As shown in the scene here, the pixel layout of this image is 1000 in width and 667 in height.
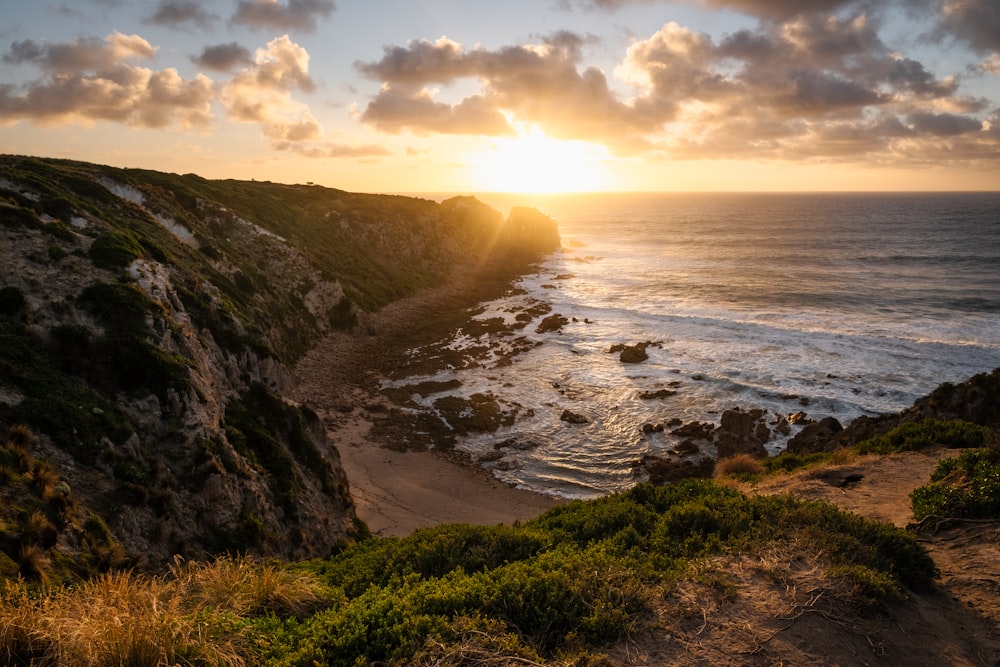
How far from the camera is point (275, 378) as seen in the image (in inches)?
1008

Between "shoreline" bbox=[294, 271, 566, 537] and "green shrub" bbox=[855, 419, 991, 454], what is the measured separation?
13100mm

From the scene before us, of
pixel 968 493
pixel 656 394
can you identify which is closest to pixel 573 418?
pixel 656 394

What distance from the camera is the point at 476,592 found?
782cm

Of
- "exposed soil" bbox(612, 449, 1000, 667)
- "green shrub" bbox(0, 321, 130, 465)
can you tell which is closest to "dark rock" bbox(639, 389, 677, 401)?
"exposed soil" bbox(612, 449, 1000, 667)

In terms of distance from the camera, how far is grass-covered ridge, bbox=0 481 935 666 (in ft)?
19.6

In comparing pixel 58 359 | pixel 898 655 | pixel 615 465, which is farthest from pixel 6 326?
pixel 615 465

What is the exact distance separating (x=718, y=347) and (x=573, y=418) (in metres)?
19.7

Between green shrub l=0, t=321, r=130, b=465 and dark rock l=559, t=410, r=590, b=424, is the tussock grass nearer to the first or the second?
dark rock l=559, t=410, r=590, b=424

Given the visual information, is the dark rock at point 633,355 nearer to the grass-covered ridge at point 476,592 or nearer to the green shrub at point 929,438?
the green shrub at point 929,438

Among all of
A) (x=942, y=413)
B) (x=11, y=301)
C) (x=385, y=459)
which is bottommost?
(x=385, y=459)

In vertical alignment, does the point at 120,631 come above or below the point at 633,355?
above

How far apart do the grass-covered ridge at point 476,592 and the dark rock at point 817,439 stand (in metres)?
16.2

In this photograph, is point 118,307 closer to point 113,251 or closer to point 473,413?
point 113,251

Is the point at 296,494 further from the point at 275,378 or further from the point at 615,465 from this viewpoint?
the point at 615,465
